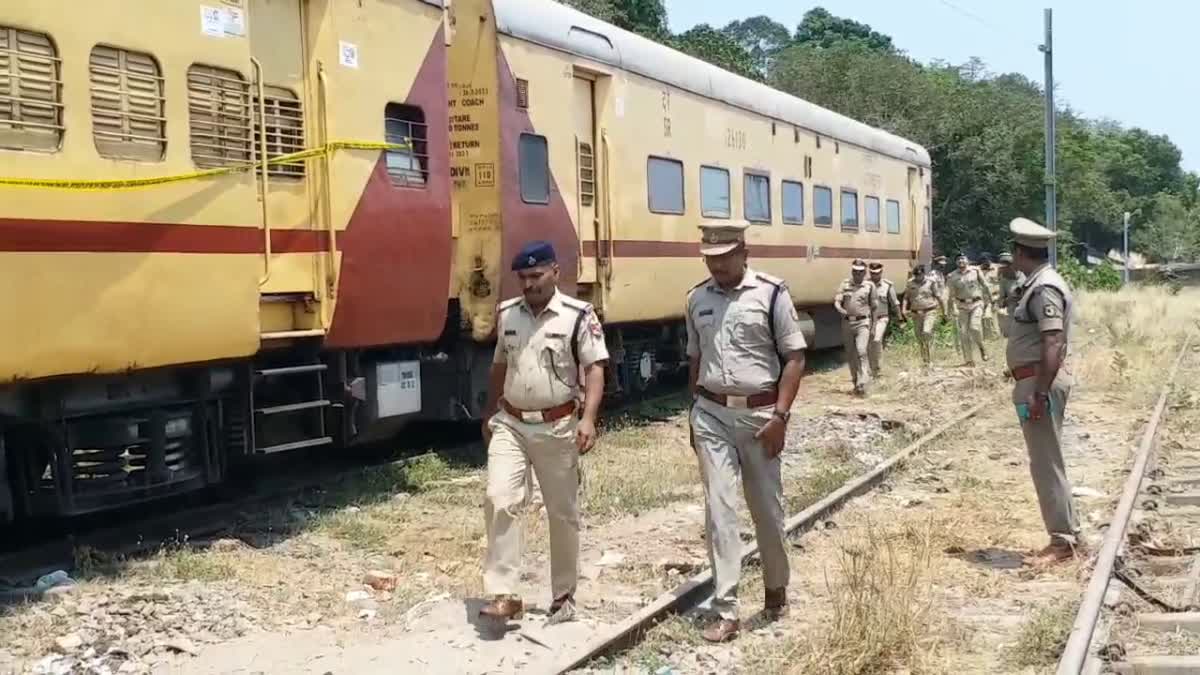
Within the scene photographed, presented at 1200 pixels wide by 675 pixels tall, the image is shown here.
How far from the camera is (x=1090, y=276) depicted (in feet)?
162

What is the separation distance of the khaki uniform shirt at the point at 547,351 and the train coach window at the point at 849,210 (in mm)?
13793

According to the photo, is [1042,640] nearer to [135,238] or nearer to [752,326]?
[752,326]

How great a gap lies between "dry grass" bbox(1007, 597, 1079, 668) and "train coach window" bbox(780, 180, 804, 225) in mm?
11117

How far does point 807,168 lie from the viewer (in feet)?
57.3

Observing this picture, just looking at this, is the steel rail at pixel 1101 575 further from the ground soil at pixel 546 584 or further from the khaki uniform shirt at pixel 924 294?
the khaki uniform shirt at pixel 924 294

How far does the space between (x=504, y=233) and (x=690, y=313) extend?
441 cm

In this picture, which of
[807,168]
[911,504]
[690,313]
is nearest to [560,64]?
[911,504]

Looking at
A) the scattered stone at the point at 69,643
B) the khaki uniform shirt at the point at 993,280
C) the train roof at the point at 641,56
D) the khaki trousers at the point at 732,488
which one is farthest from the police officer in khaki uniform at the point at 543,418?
the khaki uniform shirt at the point at 993,280

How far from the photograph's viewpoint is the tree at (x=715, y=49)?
125ft

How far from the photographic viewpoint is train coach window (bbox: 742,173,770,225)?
1525cm

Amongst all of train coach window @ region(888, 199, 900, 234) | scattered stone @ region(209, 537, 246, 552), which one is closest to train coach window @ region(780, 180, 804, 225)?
train coach window @ region(888, 199, 900, 234)

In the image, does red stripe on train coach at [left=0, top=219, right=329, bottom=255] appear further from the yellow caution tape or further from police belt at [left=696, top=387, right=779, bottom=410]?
police belt at [left=696, top=387, right=779, bottom=410]

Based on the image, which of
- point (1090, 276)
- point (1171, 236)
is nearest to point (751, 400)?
point (1090, 276)

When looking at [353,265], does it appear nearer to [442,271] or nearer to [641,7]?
[442,271]
